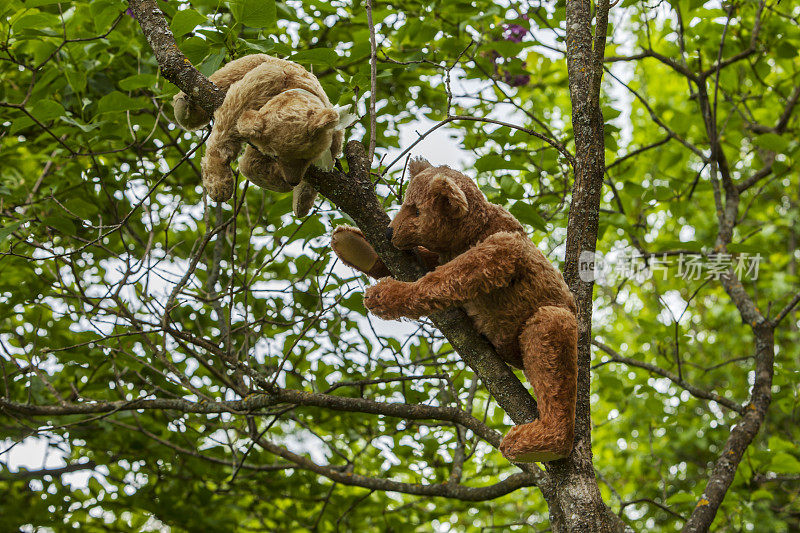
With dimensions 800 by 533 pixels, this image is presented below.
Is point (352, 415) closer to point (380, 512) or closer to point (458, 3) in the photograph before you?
point (380, 512)

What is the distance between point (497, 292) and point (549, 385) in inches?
10.6

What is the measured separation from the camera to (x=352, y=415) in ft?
11.0

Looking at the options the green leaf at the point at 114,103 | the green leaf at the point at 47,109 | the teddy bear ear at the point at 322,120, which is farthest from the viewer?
the green leaf at the point at 114,103

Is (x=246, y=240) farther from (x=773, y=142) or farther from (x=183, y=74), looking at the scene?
(x=773, y=142)

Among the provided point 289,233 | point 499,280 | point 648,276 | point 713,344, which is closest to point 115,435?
point 289,233

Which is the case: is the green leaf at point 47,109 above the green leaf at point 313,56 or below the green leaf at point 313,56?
above

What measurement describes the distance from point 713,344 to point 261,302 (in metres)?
5.67

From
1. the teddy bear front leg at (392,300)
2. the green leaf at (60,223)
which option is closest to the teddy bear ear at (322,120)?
the teddy bear front leg at (392,300)

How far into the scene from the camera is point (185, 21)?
1.91m

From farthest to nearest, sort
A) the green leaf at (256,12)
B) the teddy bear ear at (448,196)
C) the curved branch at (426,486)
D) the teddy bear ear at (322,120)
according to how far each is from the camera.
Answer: the curved branch at (426,486) → the green leaf at (256,12) → the teddy bear ear at (448,196) → the teddy bear ear at (322,120)

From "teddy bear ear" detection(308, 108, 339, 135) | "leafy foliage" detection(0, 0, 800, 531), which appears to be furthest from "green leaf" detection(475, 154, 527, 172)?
"teddy bear ear" detection(308, 108, 339, 135)

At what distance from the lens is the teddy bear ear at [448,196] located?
158 cm

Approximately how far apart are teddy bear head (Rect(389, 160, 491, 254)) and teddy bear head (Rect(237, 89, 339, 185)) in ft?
0.85

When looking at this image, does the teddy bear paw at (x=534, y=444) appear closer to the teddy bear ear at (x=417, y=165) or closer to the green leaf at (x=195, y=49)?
the teddy bear ear at (x=417, y=165)
